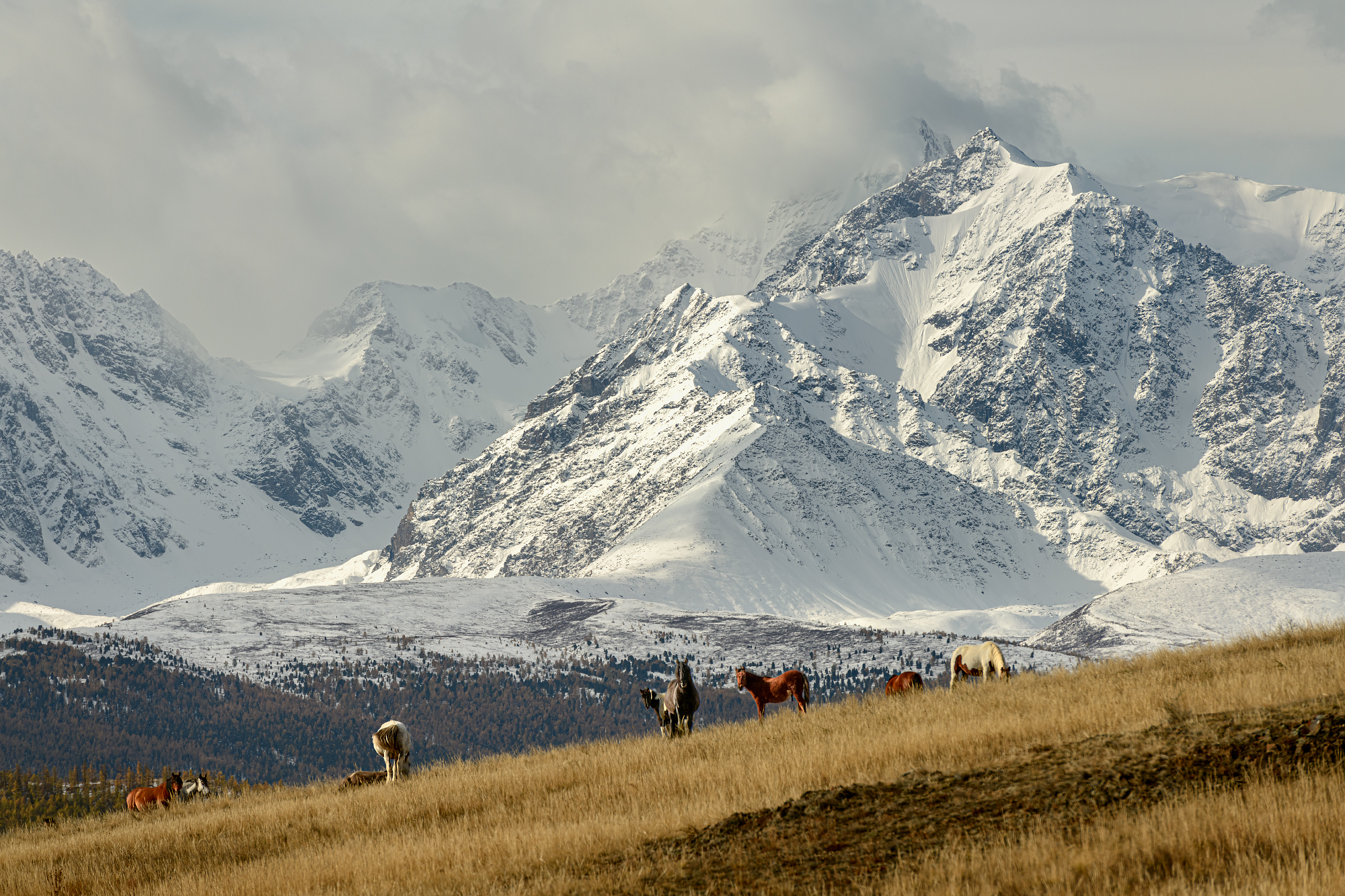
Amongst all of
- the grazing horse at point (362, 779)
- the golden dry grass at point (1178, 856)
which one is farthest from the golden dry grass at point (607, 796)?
the grazing horse at point (362, 779)

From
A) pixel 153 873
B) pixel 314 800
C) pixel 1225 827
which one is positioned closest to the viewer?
pixel 1225 827

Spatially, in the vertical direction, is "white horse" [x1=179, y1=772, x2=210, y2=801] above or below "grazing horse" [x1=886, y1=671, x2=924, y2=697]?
below

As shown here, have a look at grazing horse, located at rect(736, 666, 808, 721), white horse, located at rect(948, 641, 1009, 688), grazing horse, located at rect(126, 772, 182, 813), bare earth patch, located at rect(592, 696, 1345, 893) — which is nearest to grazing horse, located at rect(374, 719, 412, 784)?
grazing horse, located at rect(126, 772, 182, 813)

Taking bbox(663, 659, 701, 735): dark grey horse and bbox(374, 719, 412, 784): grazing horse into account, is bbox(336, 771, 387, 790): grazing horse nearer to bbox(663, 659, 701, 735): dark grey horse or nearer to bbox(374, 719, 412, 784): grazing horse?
bbox(374, 719, 412, 784): grazing horse

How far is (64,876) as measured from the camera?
19031 millimetres

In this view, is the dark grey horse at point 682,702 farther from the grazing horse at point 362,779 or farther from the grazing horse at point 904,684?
the grazing horse at point 362,779

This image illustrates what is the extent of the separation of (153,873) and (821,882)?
1148cm

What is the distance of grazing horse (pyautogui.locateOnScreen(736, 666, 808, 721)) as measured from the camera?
93.2 ft

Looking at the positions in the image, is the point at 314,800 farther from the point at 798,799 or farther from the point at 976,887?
the point at 976,887

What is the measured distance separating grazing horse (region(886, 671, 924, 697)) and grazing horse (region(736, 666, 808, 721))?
1922 mm

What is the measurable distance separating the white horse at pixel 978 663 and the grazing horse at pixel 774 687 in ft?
11.0

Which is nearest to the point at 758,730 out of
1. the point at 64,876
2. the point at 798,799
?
the point at 798,799

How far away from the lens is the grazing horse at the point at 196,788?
3148 centimetres

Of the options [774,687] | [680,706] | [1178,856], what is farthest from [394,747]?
[1178,856]
